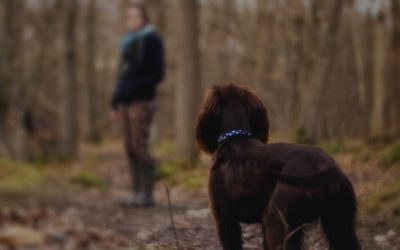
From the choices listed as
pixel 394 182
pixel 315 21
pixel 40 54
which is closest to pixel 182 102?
pixel 315 21

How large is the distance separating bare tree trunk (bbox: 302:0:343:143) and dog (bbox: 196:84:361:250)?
8.60 meters

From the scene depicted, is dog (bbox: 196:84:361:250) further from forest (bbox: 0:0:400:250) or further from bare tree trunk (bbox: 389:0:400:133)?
bare tree trunk (bbox: 389:0:400:133)

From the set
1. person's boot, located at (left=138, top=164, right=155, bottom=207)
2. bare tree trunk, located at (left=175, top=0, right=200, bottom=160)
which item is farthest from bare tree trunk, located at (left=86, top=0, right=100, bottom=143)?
person's boot, located at (left=138, top=164, right=155, bottom=207)

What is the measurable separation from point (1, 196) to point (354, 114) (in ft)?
63.4

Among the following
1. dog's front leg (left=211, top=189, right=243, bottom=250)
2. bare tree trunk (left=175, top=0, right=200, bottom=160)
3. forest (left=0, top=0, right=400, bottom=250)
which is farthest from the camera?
bare tree trunk (left=175, top=0, right=200, bottom=160)

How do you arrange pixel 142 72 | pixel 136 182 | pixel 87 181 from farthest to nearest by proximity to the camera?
pixel 87 181 → pixel 136 182 → pixel 142 72

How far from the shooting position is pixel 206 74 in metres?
44.2

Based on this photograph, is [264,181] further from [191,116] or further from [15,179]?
[191,116]

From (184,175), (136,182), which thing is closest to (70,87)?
(184,175)

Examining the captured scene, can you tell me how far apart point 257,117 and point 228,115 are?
0.23 meters

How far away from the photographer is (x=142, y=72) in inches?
364

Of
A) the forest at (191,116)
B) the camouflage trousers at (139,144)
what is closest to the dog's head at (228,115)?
the forest at (191,116)

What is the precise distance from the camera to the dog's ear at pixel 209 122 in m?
5.23

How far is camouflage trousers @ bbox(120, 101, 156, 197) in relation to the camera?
29.5ft
